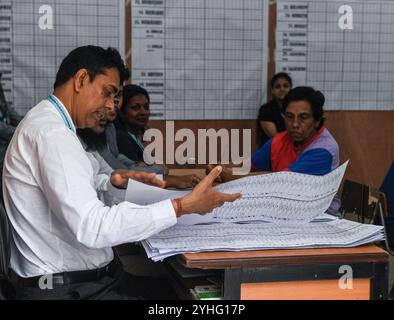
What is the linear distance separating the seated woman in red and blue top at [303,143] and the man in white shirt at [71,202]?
1.14 metres

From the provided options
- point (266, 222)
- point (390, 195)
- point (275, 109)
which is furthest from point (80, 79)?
point (275, 109)

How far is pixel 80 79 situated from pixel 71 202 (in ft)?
1.29

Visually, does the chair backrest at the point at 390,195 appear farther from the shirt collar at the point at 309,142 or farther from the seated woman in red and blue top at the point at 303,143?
the shirt collar at the point at 309,142

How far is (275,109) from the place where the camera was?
4266 millimetres

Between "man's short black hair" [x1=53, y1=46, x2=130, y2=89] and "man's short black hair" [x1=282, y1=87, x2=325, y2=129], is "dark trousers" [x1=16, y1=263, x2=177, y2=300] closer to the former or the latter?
"man's short black hair" [x1=53, y1=46, x2=130, y2=89]

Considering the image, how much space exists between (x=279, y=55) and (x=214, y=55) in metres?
0.52

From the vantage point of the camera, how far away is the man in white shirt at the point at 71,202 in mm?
1377

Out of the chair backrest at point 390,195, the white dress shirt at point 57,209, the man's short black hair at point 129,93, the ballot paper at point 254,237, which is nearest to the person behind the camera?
the white dress shirt at point 57,209

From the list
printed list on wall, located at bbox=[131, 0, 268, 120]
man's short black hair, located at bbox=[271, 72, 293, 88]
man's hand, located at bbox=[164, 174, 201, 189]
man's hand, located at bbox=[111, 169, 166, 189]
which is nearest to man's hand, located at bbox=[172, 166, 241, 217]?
man's hand, located at bbox=[111, 169, 166, 189]

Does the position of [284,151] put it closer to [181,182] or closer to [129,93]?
[181,182]

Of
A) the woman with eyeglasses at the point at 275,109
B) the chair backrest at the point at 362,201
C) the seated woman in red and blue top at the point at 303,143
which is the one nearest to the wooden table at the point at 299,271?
→ the chair backrest at the point at 362,201

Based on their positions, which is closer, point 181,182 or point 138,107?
point 181,182

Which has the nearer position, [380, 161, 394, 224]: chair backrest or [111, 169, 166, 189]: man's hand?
[111, 169, 166, 189]: man's hand

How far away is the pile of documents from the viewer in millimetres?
1536
